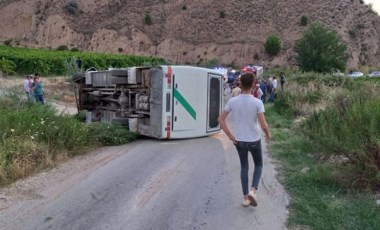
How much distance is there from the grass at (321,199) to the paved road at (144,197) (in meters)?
0.24

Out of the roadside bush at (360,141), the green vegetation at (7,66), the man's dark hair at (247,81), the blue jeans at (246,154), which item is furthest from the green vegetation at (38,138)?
the green vegetation at (7,66)

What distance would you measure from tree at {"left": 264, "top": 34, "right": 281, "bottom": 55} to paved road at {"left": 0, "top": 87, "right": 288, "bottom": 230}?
6130cm

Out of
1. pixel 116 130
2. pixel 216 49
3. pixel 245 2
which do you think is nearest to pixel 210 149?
pixel 116 130

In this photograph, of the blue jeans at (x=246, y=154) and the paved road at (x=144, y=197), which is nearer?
the paved road at (x=144, y=197)

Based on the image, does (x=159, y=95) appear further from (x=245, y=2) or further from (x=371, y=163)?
(x=245, y=2)

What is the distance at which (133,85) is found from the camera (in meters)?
14.0

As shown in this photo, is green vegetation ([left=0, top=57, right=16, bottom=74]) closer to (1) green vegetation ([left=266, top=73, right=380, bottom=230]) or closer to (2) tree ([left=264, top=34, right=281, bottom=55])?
(1) green vegetation ([left=266, top=73, right=380, bottom=230])

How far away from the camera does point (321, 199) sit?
6676mm

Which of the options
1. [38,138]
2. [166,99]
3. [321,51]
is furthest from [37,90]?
[321,51]

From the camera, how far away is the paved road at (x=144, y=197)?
19.3ft

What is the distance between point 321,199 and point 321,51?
5794cm

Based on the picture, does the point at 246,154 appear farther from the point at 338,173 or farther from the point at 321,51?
the point at 321,51

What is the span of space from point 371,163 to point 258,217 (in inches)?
85.5

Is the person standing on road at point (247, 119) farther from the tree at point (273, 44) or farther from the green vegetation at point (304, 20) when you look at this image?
the green vegetation at point (304, 20)
